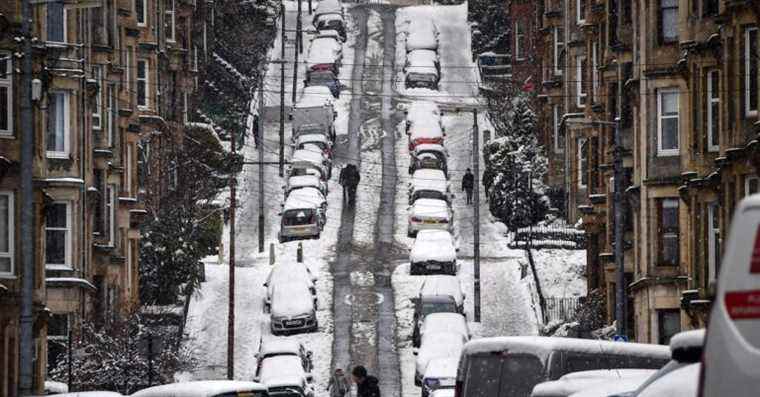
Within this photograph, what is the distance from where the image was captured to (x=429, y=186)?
8944 cm

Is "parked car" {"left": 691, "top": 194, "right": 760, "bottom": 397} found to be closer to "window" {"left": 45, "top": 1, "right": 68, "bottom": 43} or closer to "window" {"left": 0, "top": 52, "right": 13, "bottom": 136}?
"window" {"left": 0, "top": 52, "right": 13, "bottom": 136}

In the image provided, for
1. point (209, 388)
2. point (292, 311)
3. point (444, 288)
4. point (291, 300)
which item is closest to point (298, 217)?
point (444, 288)

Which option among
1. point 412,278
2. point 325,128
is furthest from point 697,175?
point 325,128

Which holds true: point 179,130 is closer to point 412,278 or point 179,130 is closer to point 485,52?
point 412,278

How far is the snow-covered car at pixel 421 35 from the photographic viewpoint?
11894 cm

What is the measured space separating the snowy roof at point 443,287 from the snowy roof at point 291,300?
366 centimetres

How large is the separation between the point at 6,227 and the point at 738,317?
117 ft

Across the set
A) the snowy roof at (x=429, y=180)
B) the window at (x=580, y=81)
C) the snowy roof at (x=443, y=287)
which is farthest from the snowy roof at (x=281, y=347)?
the snowy roof at (x=429, y=180)

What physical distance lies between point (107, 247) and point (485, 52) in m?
58.2

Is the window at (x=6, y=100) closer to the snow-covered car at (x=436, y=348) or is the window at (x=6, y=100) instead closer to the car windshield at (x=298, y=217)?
the snow-covered car at (x=436, y=348)

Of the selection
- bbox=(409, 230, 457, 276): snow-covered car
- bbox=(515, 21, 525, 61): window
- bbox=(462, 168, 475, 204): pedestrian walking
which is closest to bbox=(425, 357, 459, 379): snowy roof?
bbox=(409, 230, 457, 276): snow-covered car

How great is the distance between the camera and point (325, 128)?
3920 inches

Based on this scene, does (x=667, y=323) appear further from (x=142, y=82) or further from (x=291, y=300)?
(x=142, y=82)

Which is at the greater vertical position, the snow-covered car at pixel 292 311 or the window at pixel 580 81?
the window at pixel 580 81
